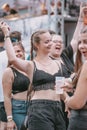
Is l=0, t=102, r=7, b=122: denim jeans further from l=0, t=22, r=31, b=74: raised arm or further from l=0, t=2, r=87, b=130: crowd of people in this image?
l=0, t=22, r=31, b=74: raised arm

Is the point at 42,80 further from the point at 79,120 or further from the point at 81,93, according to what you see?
the point at 81,93

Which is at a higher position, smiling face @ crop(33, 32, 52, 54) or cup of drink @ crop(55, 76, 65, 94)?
smiling face @ crop(33, 32, 52, 54)

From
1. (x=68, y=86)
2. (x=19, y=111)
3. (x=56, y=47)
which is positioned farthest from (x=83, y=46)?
(x=19, y=111)

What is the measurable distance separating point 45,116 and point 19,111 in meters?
0.97

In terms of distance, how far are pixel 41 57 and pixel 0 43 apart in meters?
1.16

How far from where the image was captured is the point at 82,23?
5.95 meters

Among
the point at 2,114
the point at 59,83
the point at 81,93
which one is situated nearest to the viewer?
the point at 81,93

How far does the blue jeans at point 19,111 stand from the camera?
5.69 metres

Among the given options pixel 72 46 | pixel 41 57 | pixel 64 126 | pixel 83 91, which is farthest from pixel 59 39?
pixel 83 91

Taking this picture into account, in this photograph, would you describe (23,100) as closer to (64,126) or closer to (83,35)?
(64,126)

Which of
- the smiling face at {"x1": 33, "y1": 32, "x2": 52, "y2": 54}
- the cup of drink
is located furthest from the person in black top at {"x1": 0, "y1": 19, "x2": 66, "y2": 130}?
the cup of drink

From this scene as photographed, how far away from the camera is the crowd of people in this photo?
3.97 m

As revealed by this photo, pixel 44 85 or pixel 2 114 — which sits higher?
pixel 44 85

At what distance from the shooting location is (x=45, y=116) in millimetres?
4816
